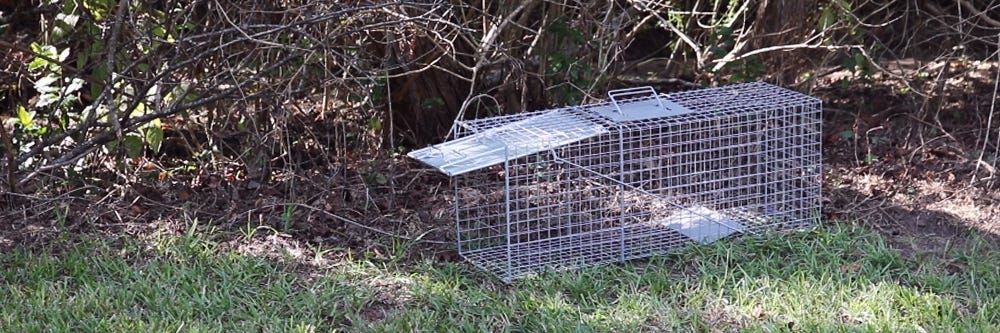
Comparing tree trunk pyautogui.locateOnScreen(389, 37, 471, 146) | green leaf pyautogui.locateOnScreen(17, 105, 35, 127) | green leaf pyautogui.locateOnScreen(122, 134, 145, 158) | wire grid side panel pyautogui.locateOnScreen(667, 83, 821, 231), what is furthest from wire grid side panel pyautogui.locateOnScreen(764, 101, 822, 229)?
green leaf pyautogui.locateOnScreen(17, 105, 35, 127)

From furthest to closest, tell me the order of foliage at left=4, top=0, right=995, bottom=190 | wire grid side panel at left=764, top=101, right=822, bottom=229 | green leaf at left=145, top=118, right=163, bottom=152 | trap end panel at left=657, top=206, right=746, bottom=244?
green leaf at left=145, top=118, right=163, bottom=152, foliage at left=4, top=0, right=995, bottom=190, wire grid side panel at left=764, top=101, right=822, bottom=229, trap end panel at left=657, top=206, right=746, bottom=244

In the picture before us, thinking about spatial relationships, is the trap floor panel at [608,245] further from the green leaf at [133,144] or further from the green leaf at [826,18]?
the green leaf at [133,144]

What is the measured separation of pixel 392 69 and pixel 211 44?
2.82 ft

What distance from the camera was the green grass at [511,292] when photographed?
4539 mm

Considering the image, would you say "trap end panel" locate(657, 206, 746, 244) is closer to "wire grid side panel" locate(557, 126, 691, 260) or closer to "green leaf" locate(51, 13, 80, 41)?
"wire grid side panel" locate(557, 126, 691, 260)

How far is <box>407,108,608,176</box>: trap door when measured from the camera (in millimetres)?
4836

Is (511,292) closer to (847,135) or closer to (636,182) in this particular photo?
(636,182)

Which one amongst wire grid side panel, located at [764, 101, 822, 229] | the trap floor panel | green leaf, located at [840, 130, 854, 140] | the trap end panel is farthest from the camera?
green leaf, located at [840, 130, 854, 140]

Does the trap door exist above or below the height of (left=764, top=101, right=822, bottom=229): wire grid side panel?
above

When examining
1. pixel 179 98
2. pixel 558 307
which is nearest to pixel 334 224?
pixel 179 98

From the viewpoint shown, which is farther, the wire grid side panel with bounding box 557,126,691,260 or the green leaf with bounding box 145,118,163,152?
the green leaf with bounding box 145,118,163,152

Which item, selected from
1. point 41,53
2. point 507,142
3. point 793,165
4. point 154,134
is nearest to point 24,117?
point 41,53

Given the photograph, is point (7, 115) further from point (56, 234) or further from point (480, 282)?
point (480, 282)

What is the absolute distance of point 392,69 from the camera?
6.05 m
